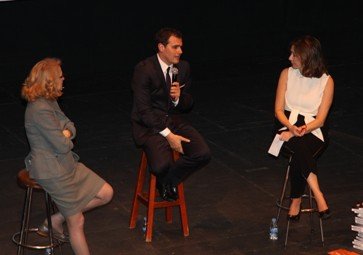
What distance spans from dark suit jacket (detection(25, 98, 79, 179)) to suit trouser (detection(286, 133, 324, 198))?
175cm

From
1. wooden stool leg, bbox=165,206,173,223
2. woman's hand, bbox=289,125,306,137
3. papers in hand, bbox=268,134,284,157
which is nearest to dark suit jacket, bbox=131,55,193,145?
wooden stool leg, bbox=165,206,173,223

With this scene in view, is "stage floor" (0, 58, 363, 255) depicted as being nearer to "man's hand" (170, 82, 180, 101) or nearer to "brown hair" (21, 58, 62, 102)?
"man's hand" (170, 82, 180, 101)

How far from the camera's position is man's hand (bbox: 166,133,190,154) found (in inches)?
266

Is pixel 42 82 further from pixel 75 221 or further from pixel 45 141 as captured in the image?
pixel 75 221

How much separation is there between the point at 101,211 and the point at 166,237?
76 centimetres

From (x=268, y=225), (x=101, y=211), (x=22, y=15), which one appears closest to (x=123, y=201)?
(x=101, y=211)

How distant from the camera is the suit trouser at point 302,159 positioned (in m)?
6.74

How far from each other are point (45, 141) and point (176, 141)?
3.68 feet

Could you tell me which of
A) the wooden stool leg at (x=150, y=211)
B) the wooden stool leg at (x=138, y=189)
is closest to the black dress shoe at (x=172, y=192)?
the wooden stool leg at (x=150, y=211)

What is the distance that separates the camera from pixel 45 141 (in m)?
6.04

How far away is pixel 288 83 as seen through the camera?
6961 mm

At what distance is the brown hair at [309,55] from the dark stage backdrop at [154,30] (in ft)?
16.7

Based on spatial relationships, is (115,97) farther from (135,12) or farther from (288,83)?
(288,83)

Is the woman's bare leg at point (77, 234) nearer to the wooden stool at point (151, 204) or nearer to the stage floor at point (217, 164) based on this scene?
the stage floor at point (217, 164)
